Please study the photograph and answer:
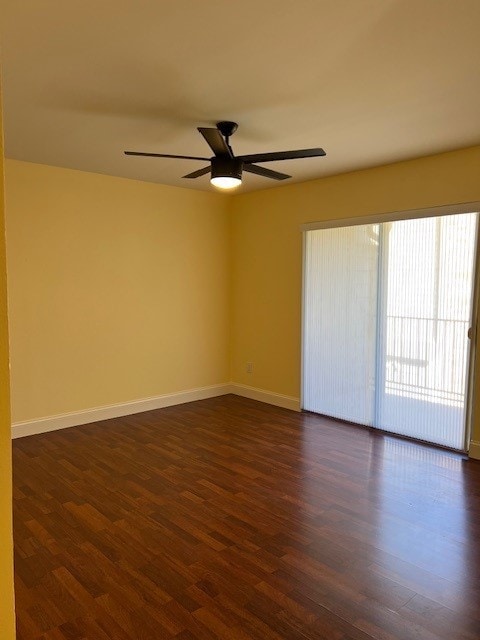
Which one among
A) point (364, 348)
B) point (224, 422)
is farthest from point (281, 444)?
point (364, 348)

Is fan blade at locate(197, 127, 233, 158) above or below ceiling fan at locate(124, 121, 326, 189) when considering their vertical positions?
above

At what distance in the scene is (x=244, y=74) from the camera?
2.44m

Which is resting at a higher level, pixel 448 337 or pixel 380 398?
pixel 448 337

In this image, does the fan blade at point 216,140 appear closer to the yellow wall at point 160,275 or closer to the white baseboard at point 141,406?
the yellow wall at point 160,275

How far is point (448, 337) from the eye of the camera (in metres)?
4.01

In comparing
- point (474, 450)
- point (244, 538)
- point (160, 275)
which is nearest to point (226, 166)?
point (244, 538)

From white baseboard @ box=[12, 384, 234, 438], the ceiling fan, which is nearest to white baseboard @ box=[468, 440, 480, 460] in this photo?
the ceiling fan

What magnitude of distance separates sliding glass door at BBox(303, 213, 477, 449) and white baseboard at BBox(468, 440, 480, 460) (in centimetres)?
10

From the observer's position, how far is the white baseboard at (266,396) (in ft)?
17.4

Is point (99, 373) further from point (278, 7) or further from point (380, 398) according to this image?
point (278, 7)

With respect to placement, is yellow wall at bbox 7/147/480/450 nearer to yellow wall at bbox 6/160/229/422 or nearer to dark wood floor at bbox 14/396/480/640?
yellow wall at bbox 6/160/229/422

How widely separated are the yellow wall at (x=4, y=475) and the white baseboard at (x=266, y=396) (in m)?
4.53

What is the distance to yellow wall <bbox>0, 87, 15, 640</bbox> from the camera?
83 cm

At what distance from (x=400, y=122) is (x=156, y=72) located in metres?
1.70
